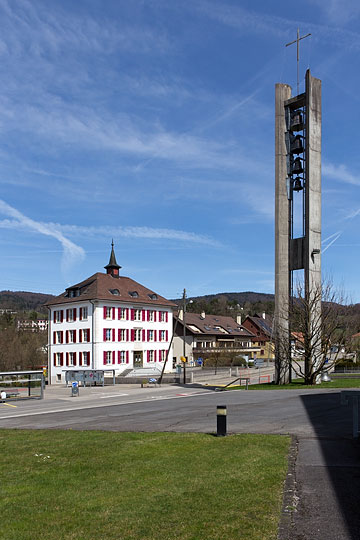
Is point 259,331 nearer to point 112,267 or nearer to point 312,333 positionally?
point 112,267

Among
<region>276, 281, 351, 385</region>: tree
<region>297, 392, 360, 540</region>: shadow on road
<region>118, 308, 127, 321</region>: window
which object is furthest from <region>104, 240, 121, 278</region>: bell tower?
<region>297, 392, 360, 540</region>: shadow on road

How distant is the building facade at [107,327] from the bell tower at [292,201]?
84.5 ft

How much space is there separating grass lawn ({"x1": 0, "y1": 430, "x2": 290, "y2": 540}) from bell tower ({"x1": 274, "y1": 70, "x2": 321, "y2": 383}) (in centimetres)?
2183

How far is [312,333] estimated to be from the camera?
1293 inches

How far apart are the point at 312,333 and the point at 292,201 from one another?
8.59 m

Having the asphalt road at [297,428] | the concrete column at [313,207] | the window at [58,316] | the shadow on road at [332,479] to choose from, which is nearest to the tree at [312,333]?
the concrete column at [313,207]

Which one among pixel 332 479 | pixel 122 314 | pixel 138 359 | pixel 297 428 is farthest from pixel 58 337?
pixel 332 479

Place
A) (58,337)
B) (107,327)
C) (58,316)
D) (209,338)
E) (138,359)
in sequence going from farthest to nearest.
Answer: (209,338), (58,316), (138,359), (58,337), (107,327)

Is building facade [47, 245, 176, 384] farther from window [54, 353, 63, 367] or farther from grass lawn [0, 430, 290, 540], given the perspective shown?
grass lawn [0, 430, 290, 540]

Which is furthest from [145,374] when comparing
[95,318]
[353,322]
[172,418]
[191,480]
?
[191,480]

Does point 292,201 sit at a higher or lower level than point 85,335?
higher

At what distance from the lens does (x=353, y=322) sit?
1470 inches

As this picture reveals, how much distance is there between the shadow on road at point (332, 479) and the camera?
6.20 meters

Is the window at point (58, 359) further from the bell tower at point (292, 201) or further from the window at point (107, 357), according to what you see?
the bell tower at point (292, 201)
